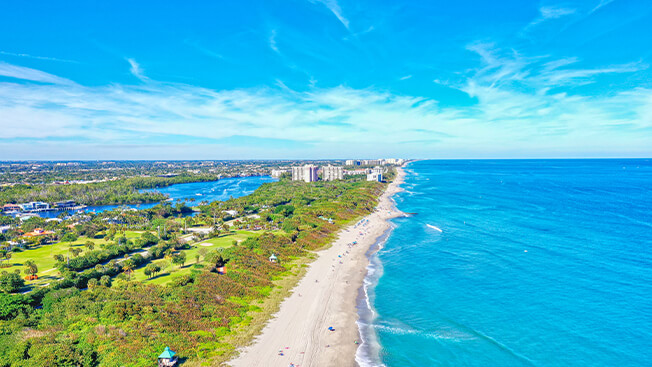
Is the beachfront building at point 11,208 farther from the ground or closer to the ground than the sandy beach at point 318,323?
closer to the ground

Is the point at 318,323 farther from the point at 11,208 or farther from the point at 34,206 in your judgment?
the point at 34,206

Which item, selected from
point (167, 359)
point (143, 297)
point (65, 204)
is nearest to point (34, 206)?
point (65, 204)

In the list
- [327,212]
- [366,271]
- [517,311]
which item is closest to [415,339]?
[517,311]

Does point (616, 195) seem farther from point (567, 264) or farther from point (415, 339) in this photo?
point (415, 339)

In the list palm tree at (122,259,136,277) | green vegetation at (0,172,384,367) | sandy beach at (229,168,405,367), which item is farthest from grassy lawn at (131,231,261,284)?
sandy beach at (229,168,405,367)

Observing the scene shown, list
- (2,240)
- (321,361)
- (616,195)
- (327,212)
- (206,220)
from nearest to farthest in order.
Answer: (321,361)
(2,240)
(206,220)
(327,212)
(616,195)

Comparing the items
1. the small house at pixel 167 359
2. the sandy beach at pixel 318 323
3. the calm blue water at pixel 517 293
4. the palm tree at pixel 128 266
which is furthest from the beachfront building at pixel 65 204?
the small house at pixel 167 359

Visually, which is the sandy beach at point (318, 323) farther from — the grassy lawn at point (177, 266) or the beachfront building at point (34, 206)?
the beachfront building at point (34, 206)
